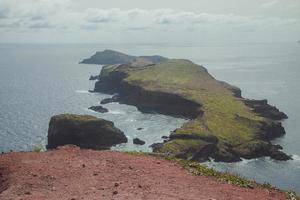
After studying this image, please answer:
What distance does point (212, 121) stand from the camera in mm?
140000

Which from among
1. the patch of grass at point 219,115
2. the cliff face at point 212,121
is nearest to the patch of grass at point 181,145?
the cliff face at point 212,121

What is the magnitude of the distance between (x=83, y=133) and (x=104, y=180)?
100 m

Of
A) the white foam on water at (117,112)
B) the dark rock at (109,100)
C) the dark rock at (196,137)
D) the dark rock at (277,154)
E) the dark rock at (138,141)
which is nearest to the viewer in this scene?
the dark rock at (277,154)

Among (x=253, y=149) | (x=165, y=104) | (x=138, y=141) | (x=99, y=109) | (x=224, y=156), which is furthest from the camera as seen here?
(x=165, y=104)

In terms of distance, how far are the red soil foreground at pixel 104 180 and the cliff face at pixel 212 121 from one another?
191 ft

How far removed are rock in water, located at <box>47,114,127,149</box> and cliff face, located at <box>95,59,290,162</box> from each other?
14.6 meters

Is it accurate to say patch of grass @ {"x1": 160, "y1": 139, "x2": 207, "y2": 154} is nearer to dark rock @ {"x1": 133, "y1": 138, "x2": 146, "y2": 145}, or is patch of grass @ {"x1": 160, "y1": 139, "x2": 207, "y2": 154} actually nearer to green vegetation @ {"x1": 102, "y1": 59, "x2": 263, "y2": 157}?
green vegetation @ {"x1": 102, "y1": 59, "x2": 263, "y2": 157}

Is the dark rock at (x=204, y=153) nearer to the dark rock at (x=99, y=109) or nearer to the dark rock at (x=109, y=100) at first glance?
the dark rock at (x=99, y=109)

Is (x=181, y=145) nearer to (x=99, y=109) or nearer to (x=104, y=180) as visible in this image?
(x=99, y=109)

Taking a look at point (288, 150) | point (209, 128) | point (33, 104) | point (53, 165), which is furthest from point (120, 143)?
point (53, 165)

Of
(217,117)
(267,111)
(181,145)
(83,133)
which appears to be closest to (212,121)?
(217,117)

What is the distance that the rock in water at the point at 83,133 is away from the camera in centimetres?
12112

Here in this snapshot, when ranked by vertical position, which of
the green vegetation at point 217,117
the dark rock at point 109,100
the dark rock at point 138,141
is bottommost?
the dark rock at point 109,100

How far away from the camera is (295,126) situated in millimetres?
145625
